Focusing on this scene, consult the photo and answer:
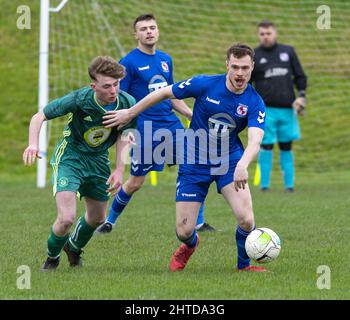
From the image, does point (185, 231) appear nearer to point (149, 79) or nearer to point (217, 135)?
point (217, 135)

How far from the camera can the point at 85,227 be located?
23.3 feet

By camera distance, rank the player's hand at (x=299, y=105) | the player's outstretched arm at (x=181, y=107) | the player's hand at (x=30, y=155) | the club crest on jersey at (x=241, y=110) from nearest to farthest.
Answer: the player's hand at (x=30, y=155) < the club crest on jersey at (x=241, y=110) < the player's outstretched arm at (x=181, y=107) < the player's hand at (x=299, y=105)

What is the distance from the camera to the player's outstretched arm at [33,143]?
20.8 feet

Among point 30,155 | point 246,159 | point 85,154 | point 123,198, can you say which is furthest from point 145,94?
point 30,155

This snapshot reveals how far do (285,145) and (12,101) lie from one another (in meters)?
6.63

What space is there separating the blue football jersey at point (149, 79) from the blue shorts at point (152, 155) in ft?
0.46

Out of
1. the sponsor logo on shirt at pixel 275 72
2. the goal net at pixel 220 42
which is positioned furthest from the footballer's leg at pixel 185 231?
the goal net at pixel 220 42

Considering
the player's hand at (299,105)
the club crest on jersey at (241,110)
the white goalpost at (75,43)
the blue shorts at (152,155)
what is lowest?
the club crest on jersey at (241,110)

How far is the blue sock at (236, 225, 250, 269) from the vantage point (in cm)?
688

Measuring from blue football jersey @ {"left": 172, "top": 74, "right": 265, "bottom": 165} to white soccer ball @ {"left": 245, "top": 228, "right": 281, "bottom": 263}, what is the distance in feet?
2.17

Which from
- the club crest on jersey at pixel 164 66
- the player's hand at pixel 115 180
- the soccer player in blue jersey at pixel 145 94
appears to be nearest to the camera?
the player's hand at pixel 115 180

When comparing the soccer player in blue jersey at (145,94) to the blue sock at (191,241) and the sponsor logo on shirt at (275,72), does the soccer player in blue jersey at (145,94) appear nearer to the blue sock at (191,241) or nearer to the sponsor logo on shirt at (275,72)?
the blue sock at (191,241)

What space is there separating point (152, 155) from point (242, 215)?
2.69 metres

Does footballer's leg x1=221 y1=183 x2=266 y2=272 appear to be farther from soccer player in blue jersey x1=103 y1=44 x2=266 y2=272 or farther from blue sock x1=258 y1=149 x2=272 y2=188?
blue sock x1=258 y1=149 x2=272 y2=188
